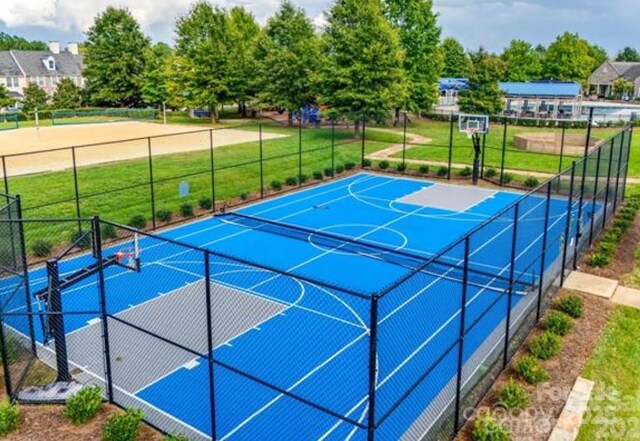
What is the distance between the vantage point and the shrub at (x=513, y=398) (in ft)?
26.1

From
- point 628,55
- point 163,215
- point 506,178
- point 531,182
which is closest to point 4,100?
point 163,215

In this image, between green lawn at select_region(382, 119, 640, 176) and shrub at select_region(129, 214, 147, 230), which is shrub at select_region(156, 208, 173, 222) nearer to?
shrub at select_region(129, 214, 147, 230)

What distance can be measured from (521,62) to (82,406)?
70.6 metres

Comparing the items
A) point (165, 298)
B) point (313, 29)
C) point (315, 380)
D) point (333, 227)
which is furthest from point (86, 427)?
point (313, 29)

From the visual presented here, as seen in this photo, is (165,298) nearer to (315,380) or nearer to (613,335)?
(315,380)

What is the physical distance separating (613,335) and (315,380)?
5296mm

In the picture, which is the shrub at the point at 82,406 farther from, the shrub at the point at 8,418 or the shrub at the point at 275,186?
the shrub at the point at 275,186

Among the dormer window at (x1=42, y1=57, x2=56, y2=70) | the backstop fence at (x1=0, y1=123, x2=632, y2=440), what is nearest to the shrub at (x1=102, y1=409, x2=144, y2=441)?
the backstop fence at (x1=0, y1=123, x2=632, y2=440)

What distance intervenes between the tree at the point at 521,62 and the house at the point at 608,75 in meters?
20.4

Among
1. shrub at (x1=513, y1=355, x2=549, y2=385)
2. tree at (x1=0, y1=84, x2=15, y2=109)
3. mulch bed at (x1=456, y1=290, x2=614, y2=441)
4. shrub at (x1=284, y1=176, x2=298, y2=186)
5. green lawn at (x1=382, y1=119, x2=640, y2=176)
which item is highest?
tree at (x1=0, y1=84, x2=15, y2=109)

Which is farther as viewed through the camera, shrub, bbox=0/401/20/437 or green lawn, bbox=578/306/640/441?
green lawn, bbox=578/306/640/441

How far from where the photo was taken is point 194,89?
45.8 m

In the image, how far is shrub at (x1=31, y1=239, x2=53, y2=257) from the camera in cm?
1481

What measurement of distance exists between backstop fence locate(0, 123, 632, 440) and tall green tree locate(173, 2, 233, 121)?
3360 cm
